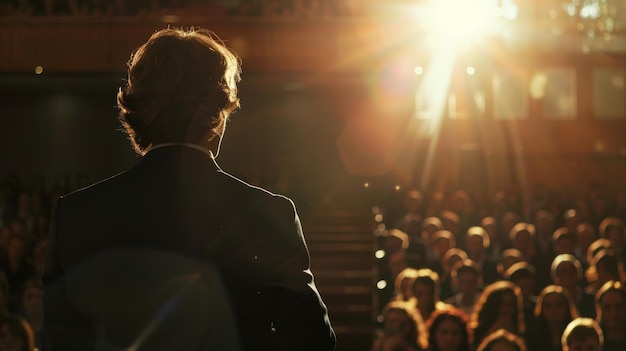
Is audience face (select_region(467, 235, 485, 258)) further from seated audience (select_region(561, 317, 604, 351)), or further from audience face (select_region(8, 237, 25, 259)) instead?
audience face (select_region(8, 237, 25, 259))

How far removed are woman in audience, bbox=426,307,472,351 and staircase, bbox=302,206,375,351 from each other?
3.85 metres

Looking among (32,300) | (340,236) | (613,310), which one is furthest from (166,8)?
(613,310)

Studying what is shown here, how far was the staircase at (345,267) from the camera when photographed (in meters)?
10.4

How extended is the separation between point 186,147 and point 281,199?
0.72 ft

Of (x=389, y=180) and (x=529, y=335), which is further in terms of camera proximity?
(x=389, y=180)

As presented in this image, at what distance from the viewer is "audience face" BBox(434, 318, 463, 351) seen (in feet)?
19.4

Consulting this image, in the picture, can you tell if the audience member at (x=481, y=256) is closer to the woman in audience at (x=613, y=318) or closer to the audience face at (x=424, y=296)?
the audience face at (x=424, y=296)

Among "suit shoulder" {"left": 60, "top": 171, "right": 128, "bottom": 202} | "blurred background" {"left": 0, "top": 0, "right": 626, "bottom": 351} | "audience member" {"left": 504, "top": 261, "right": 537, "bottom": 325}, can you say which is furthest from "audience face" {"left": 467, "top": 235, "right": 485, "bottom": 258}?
"blurred background" {"left": 0, "top": 0, "right": 626, "bottom": 351}

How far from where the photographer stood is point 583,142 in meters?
20.5

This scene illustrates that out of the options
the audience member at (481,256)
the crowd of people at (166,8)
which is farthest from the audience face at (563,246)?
the crowd of people at (166,8)

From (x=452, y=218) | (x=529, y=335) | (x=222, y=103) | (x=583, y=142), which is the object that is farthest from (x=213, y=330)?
(x=583, y=142)

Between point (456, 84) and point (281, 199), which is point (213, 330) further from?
point (456, 84)

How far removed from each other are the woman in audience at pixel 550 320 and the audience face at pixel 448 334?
87 centimetres

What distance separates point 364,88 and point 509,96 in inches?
141
